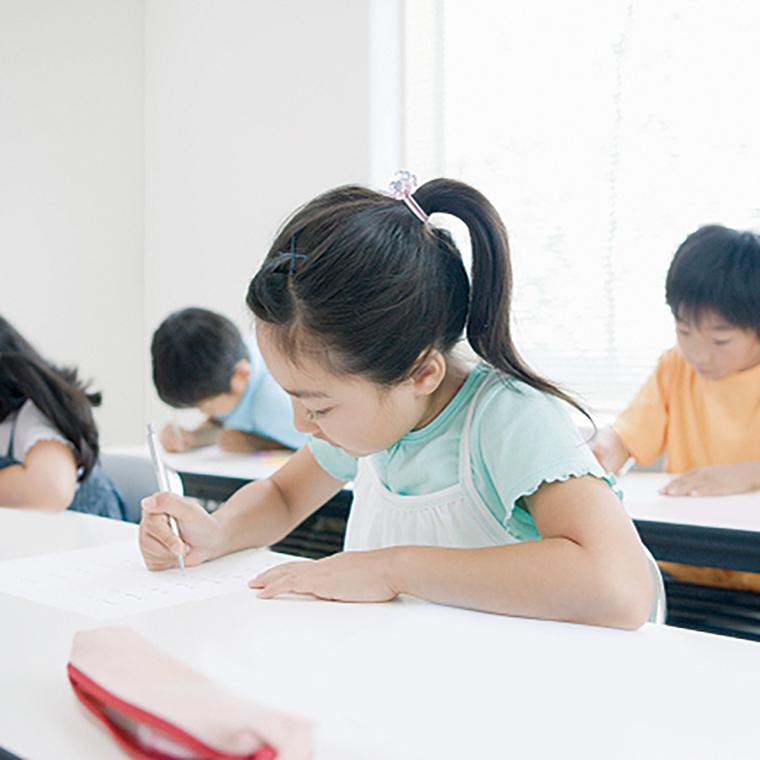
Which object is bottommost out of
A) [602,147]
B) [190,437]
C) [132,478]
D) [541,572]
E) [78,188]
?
[190,437]

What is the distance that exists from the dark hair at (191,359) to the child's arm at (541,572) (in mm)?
1719

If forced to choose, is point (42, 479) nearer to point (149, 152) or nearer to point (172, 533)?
point (172, 533)

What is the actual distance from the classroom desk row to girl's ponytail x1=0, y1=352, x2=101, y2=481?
50 cm

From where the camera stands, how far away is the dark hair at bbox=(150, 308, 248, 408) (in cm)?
267

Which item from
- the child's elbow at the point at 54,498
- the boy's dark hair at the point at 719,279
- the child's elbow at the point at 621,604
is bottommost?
the child's elbow at the point at 54,498

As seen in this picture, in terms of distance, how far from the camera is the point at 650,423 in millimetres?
2309

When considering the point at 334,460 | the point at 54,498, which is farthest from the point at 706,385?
the point at 54,498

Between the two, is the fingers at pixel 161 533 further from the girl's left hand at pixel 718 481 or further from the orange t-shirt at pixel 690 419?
the orange t-shirt at pixel 690 419

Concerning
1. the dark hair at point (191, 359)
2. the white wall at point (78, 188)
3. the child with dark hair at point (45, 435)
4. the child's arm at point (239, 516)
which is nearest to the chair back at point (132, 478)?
the child with dark hair at point (45, 435)

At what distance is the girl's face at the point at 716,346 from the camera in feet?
6.87

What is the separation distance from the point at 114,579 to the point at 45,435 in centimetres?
83

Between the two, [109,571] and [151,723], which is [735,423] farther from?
[151,723]

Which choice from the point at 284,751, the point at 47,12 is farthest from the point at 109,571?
the point at 47,12

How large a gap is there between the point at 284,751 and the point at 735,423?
184 cm
